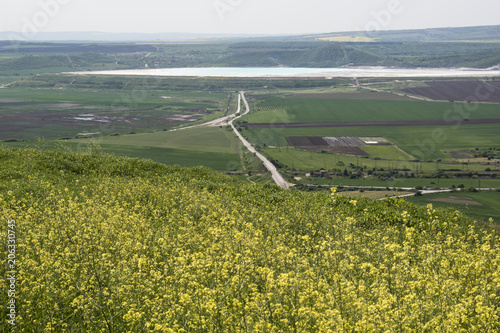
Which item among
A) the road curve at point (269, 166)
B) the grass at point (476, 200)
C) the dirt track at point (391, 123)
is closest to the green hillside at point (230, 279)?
the grass at point (476, 200)

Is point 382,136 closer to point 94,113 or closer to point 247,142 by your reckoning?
point 247,142

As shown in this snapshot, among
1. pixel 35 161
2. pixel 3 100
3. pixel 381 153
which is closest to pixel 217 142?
pixel 381 153

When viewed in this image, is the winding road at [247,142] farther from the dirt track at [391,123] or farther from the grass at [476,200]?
the grass at [476,200]

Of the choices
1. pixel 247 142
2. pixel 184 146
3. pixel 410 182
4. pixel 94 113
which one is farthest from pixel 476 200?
pixel 94 113

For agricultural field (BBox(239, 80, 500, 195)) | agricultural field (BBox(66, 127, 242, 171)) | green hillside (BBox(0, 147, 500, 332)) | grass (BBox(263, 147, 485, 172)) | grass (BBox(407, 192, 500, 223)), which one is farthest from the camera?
agricultural field (BBox(66, 127, 242, 171))

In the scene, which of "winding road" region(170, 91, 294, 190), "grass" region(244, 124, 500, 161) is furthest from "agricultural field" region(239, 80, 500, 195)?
"winding road" region(170, 91, 294, 190)

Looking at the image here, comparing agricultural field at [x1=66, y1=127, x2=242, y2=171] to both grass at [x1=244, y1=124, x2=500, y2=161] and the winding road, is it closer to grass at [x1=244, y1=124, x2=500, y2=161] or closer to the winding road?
the winding road

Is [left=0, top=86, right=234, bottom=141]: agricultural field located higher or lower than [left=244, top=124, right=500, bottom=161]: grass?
higher

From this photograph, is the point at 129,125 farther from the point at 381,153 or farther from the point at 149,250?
the point at 149,250
